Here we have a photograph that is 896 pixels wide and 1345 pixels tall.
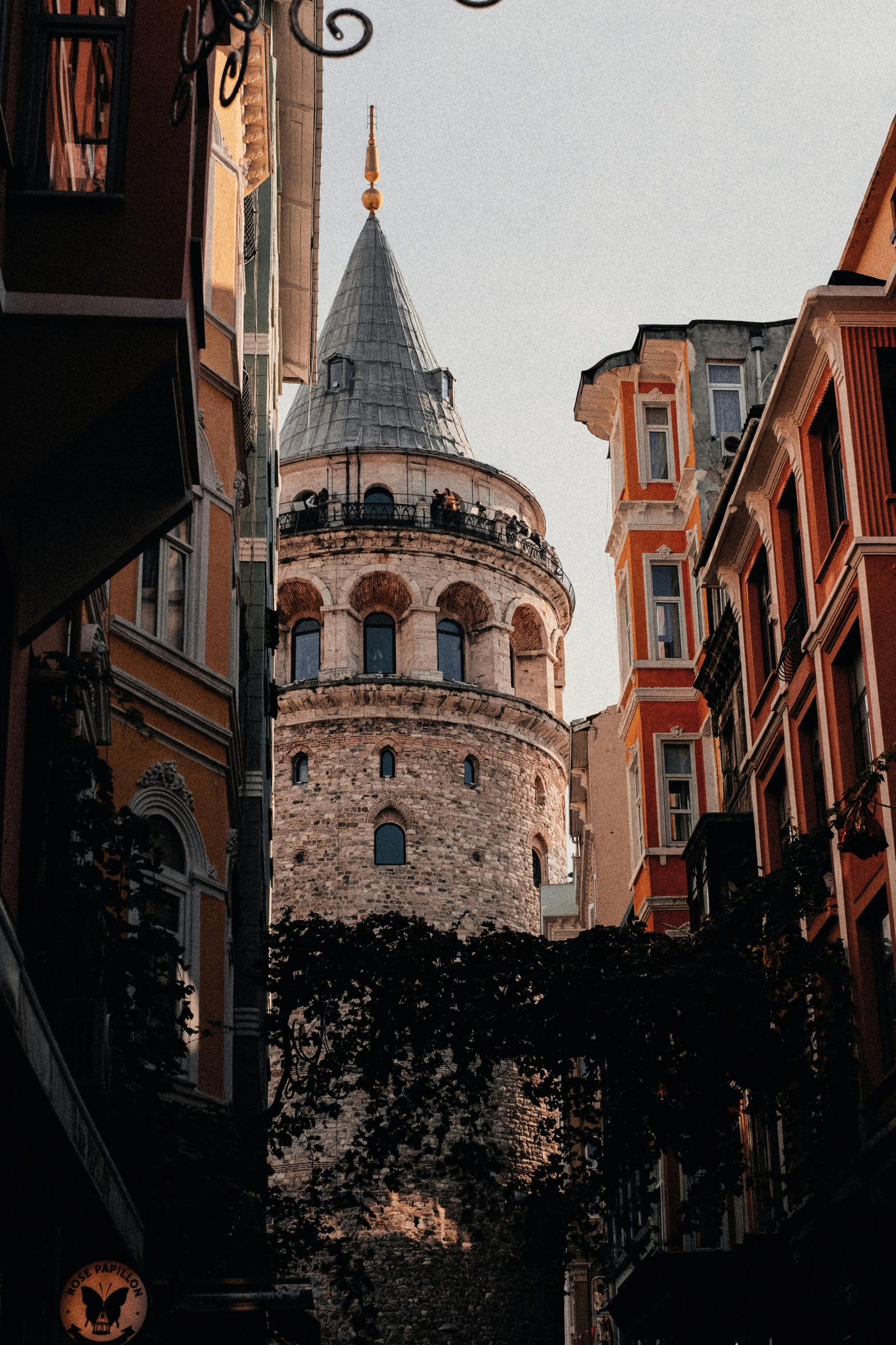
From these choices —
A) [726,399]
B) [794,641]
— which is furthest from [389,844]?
[794,641]

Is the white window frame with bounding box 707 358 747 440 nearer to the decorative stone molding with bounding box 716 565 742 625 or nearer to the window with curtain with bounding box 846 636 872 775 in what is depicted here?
the decorative stone molding with bounding box 716 565 742 625

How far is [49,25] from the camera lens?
981 centimetres

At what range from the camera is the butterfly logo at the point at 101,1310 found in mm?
12109

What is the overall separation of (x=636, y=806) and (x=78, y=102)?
80.2 feet

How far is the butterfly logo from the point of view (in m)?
12.1

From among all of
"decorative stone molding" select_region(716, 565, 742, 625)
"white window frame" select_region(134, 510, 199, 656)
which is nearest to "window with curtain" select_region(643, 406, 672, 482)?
"decorative stone molding" select_region(716, 565, 742, 625)

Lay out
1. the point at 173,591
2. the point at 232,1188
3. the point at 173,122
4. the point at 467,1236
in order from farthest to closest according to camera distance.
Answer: the point at 467,1236, the point at 173,591, the point at 232,1188, the point at 173,122

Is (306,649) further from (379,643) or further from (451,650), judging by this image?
(451,650)

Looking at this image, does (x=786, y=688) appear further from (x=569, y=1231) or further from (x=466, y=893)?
(x=466, y=893)

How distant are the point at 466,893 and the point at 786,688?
35699 mm

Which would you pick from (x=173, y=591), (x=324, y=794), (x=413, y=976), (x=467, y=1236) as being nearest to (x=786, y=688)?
(x=413, y=976)

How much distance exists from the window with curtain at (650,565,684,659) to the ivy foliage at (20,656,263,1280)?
19.1 meters

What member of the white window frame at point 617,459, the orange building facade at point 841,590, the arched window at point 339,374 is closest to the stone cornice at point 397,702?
the arched window at point 339,374

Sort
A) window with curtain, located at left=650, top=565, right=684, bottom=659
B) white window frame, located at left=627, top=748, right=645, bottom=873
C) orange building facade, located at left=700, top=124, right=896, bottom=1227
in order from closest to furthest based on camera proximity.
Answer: orange building facade, located at left=700, top=124, right=896, bottom=1227 < white window frame, located at left=627, top=748, right=645, bottom=873 < window with curtain, located at left=650, top=565, right=684, bottom=659
